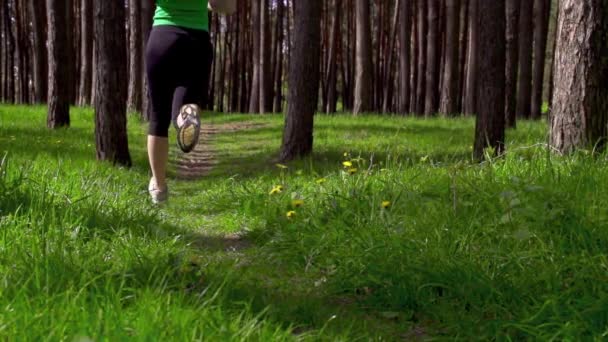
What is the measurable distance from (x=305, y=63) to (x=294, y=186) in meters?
2.86

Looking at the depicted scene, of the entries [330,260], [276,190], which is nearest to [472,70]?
[276,190]

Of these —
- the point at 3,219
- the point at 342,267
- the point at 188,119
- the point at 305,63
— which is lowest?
the point at 342,267

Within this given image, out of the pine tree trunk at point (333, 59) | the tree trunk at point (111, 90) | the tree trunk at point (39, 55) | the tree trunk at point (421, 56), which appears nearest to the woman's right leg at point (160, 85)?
the tree trunk at point (111, 90)

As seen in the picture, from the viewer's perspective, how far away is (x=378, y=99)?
1160 inches

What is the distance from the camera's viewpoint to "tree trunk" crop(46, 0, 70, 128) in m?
11.9

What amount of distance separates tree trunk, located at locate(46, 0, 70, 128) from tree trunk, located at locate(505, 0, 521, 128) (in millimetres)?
8041

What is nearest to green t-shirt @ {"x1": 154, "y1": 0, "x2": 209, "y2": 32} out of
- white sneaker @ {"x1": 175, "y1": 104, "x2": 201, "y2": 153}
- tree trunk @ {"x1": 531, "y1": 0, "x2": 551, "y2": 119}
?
white sneaker @ {"x1": 175, "y1": 104, "x2": 201, "y2": 153}

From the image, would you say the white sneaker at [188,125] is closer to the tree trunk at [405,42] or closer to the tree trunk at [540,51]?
the tree trunk at [540,51]

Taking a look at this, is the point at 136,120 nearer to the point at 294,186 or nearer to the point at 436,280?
the point at 294,186

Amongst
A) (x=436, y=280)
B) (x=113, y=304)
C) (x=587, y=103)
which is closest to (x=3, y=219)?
(x=113, y=304)

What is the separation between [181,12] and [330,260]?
2.39 m

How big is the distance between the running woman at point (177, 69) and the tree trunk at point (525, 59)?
43.2 ft

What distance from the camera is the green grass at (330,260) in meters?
2.38

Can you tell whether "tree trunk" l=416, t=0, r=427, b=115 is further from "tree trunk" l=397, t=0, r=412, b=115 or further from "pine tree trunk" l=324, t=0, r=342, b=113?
"pine tree trunk" l=324, t=0, r=342, b=113
